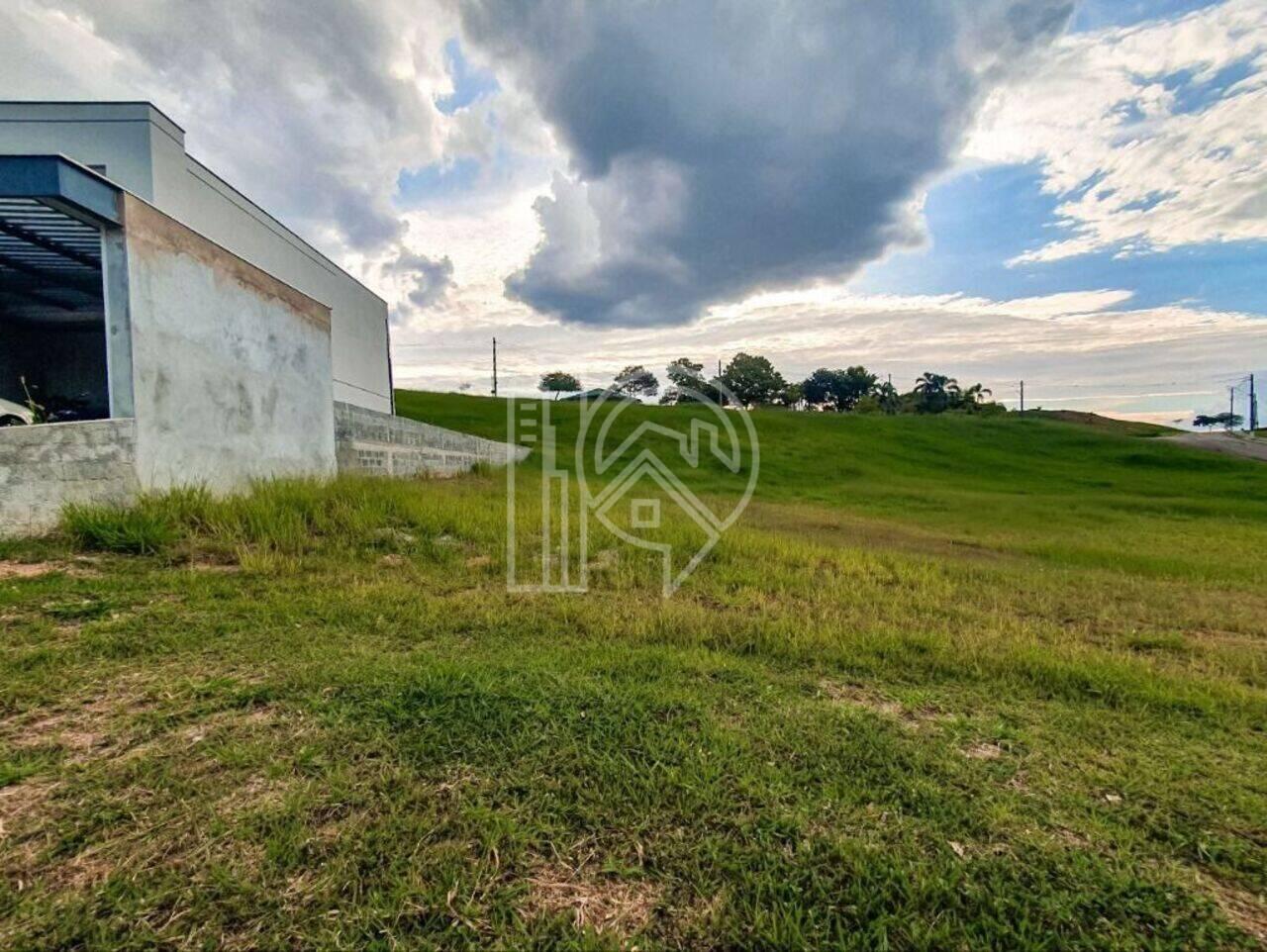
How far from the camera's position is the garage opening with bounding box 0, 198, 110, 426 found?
6.35m

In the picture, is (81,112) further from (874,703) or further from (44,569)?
(874,703)

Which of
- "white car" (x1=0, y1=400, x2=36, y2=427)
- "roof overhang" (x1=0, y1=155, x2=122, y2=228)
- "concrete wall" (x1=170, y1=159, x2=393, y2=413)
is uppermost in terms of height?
"concrete wall" (x1=170, y1=159, x2=393, y2=413)

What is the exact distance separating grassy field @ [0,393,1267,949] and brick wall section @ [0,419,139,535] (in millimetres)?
251

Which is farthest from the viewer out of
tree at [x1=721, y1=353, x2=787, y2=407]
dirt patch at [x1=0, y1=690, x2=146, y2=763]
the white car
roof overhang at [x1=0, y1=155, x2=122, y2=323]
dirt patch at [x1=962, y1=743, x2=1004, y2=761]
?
tree at [x1=721, y1=353, x2=787, y2=407]

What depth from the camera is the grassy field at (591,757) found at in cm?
153

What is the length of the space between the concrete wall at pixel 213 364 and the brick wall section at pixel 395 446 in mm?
969

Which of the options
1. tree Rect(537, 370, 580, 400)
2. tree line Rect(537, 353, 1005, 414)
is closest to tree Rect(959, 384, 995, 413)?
tree line Rect(537, 353, 1005, 414)

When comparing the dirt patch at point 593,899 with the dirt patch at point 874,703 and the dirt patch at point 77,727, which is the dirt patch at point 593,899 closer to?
the dirt patch at point 874,703

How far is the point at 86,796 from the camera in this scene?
1.89 meters

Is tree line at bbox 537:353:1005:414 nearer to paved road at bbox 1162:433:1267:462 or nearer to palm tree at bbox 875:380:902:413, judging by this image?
palm tree at bbox 875:380:902:413

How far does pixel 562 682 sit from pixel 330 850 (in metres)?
1.33

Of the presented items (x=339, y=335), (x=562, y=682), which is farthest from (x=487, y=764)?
(x=339, y=335)

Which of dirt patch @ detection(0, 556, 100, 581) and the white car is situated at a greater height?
the white car

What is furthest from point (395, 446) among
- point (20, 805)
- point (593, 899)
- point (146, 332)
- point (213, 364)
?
point (593, 899)
